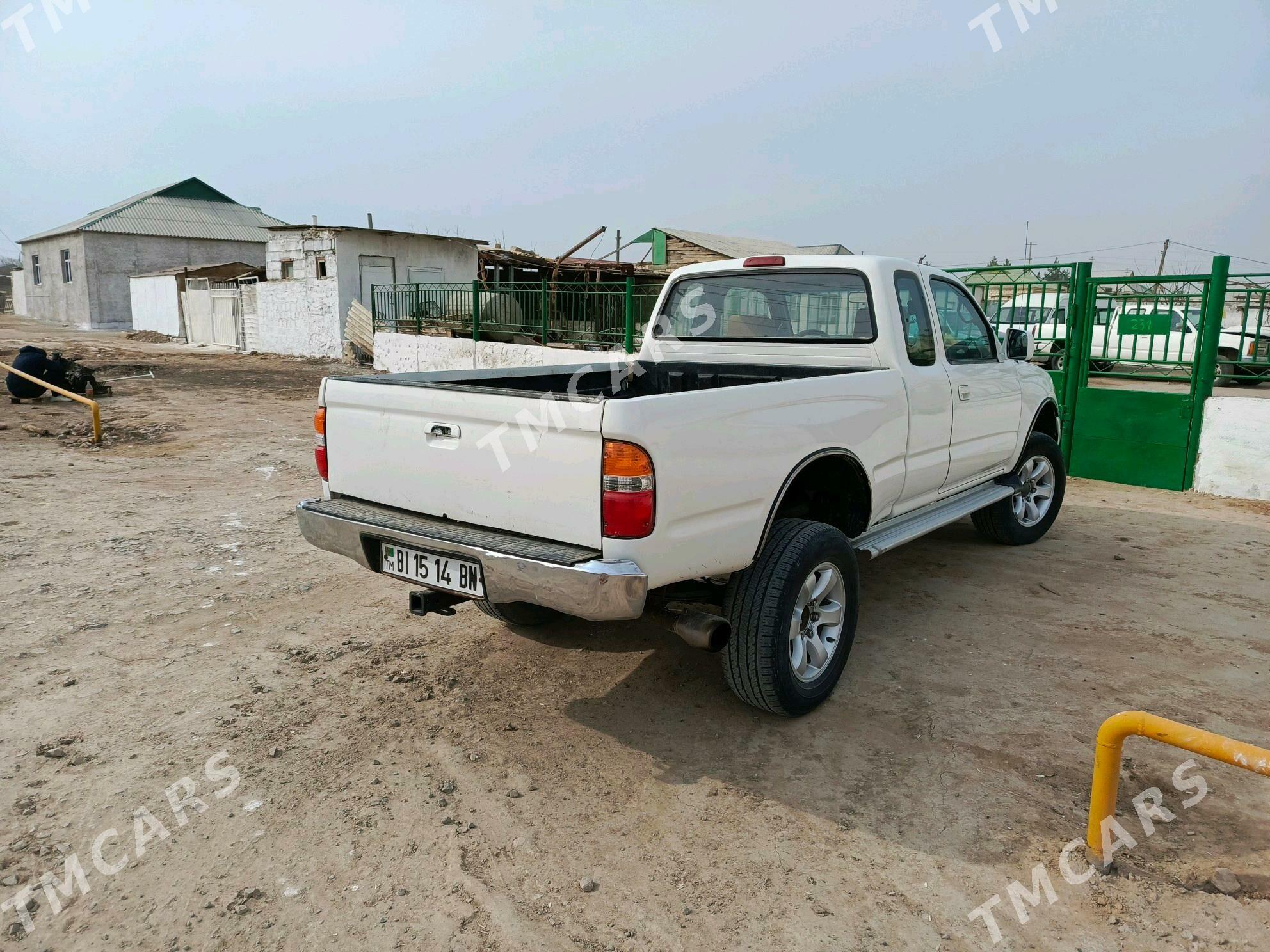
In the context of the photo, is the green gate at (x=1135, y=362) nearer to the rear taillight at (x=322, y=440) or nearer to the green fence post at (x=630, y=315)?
the green fence post at (x=630, y=315)

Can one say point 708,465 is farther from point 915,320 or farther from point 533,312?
point 533,312

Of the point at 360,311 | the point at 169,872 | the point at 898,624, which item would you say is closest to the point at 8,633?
the point at 169,872

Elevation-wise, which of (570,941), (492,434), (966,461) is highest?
(492,434)

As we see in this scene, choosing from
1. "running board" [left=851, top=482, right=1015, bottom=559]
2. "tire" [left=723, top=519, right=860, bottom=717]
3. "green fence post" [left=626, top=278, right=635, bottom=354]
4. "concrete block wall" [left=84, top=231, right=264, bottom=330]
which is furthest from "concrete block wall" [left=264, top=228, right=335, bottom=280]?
"tire" [left=723, top=519, right=860, bottom=717]

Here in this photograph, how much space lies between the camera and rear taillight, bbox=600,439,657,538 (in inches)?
108

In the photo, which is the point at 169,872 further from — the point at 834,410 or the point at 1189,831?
the point at 1189,831

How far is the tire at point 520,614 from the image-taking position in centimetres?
420

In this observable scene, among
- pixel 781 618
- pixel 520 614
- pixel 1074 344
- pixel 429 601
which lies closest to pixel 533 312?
pixel 1074 344

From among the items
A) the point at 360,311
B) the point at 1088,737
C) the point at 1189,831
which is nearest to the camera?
the point at 1189,831

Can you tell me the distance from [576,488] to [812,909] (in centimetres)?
144

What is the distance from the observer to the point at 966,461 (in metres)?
4.91

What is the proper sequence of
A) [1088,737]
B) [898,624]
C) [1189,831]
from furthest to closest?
[898,624] → [1088,737] → [1189,831]

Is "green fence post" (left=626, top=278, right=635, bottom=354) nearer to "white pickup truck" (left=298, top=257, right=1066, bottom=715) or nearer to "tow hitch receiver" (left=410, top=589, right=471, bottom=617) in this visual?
"white pickup truck" (left=298, top=257, right=1066, bottom=715)
